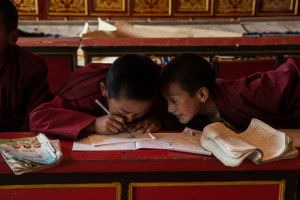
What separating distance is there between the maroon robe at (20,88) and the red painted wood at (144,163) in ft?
2.55

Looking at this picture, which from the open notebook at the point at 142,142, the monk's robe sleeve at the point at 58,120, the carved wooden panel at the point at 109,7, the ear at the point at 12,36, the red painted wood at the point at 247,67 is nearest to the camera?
the open notebook at the point at 142,142

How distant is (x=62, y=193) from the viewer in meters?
1.24

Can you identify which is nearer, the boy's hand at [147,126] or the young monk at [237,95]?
the boy's hand at [147,126]

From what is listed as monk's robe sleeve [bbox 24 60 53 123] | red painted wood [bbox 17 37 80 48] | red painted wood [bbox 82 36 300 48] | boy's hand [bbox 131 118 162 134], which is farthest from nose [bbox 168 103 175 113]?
red painted wood [bbox 17 37 80 48]

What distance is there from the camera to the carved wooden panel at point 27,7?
5375 mm

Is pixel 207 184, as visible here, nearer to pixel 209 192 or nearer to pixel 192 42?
pixel 209 192

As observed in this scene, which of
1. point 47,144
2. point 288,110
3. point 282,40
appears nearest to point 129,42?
point 282,40

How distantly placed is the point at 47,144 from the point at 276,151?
0.78 m

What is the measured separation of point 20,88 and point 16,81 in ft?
0.14

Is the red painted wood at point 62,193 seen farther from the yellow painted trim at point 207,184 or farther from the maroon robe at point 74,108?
the maroon robe at point 74,108

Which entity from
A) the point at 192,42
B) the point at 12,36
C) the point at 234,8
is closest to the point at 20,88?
the point at 12,36

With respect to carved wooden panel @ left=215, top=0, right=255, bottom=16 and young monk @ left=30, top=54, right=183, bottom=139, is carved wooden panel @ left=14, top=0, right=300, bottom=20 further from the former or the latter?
young monk @ left=30, top=54, right=183, bottom=139

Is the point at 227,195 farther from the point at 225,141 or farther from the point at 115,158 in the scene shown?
the point at 115,158

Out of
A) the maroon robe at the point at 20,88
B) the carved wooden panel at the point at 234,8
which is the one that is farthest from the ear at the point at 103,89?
the carved wooden panel at the point at 234,8
